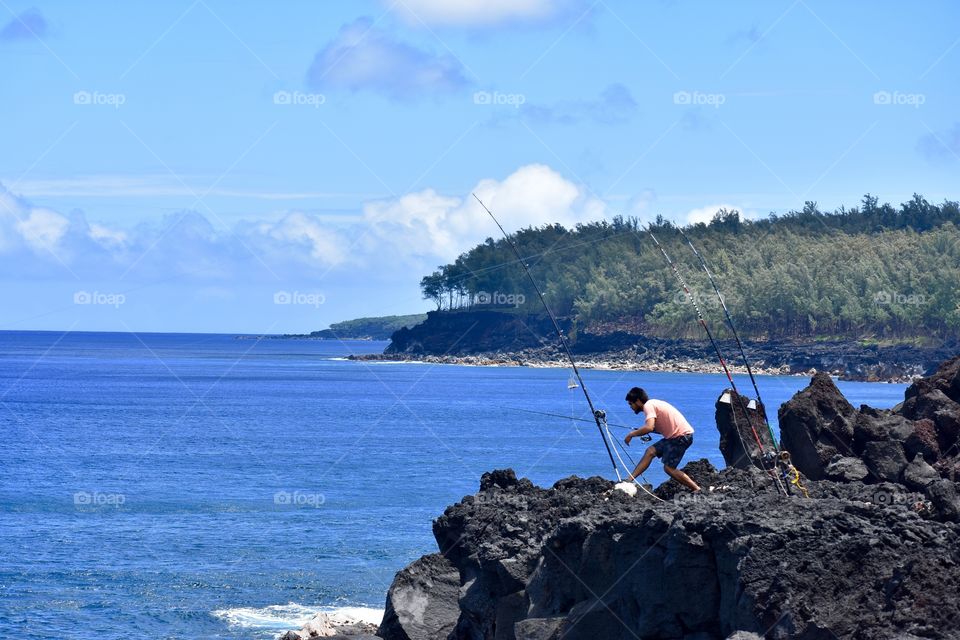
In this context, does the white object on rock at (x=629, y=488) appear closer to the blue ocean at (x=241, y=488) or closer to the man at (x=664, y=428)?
the man at (x=664, y=428)

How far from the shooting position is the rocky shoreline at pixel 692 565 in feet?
43.9

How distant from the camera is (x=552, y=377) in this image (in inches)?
5758

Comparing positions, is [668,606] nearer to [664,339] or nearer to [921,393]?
[921,393]

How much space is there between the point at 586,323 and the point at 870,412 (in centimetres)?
16698

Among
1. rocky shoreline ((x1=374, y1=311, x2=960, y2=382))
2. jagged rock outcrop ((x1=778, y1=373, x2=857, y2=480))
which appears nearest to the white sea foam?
jagged rock outcrop ((x1=778, y1=373, x2=857, y2=480))

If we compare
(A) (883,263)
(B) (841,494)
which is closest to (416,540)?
(B) (841,494)

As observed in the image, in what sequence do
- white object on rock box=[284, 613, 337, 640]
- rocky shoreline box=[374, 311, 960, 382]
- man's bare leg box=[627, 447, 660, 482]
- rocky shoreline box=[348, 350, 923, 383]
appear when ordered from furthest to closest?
rocky shoreline box=[374, 311, 960, 382] < rocky shoreline box=[348, 350, 923, 383] < white object on rock box=[284, 613, 337, 640] < man's bare leg box=[627, 447, 660, 482]

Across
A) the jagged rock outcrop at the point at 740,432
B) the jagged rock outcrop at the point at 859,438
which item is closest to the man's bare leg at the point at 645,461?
the jagged rock outcrop at the point at 740,432

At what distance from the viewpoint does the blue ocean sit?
28767mm

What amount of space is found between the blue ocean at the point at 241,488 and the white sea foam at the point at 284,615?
76 mm

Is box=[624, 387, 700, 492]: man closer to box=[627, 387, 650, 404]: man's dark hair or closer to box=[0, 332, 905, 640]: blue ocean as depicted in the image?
box=[627, 387, 650, 404]: man's dark hair

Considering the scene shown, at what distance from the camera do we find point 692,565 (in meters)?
14.6

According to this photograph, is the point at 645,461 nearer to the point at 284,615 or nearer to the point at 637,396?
the point at 637,396

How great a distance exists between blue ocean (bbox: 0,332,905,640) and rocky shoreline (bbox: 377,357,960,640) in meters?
7.98
